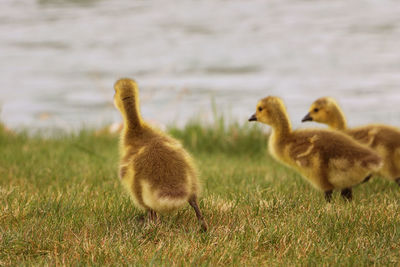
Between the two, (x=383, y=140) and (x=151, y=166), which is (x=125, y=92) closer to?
(x=151, y=166)

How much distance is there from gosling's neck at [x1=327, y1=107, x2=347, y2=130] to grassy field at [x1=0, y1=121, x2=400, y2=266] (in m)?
0.74

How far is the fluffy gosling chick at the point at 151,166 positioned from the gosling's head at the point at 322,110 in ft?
8.05

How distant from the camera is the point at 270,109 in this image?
5.57m

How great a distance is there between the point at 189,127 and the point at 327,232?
19.0 ft

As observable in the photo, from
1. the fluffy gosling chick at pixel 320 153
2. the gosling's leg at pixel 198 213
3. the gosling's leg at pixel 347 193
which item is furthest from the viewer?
the gosling's leg at pixel 347 193

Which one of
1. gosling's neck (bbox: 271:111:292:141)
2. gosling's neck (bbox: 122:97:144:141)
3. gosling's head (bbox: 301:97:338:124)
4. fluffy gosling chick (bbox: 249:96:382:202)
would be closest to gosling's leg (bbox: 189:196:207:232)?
gosling's neck (bbox: 122:97:144:141)

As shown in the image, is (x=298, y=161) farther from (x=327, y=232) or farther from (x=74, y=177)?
(x=74, y=177)

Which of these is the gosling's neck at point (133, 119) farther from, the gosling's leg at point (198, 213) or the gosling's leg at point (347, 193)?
the gosling's leg at point (347, 193)

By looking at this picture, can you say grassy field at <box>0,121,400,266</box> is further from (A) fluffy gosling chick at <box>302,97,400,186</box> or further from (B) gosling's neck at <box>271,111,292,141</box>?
(B) gosling's neck at <box>271,111,292,141</box>

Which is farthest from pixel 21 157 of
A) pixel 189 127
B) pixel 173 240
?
pixel 173 240

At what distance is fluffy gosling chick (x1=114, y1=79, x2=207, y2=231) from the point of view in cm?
381

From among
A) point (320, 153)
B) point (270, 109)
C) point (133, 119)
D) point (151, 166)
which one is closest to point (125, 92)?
point (133, 119)

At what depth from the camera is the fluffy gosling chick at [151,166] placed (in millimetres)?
3814

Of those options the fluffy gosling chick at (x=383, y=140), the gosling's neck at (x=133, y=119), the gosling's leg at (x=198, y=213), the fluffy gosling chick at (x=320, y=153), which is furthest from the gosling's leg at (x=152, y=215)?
the fluffy gosling chick at (x=383, y=140)
